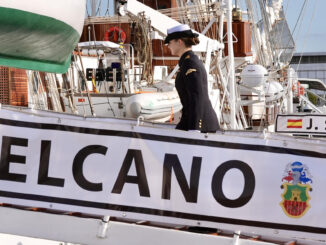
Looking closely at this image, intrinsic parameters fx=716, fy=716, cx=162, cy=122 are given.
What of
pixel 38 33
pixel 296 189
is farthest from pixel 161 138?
pixel 38 33

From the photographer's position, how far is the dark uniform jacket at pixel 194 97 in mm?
5020

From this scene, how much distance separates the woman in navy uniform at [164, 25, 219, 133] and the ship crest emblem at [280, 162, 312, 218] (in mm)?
772

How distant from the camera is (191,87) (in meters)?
5.05

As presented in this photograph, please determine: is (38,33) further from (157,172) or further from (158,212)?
(158,212)

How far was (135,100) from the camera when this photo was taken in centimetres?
1266

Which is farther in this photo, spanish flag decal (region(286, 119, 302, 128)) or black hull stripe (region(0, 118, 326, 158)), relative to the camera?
spanish flag decal (region(286, 119, 302, 128))

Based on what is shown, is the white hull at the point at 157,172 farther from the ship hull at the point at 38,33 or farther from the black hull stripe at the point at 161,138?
the ship hull at the point at 38,33

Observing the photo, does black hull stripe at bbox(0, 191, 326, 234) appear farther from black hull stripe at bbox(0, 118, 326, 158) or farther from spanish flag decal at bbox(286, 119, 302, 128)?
spanish flag decal at bbox(286, 119, 302, 128)

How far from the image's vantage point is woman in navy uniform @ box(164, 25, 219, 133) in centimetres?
502

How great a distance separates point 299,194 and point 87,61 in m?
12.9

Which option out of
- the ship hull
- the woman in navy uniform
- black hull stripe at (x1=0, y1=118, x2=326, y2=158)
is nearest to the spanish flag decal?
the woman in navy uniform

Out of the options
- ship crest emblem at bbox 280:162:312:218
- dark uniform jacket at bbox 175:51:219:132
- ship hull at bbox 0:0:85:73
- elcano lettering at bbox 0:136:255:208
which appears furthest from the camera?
dark uniform jacket at bbox 175:51:219:132

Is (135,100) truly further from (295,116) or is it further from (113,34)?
(113,34)

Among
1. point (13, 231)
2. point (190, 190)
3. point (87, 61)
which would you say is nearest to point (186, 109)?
point (190, 190)
